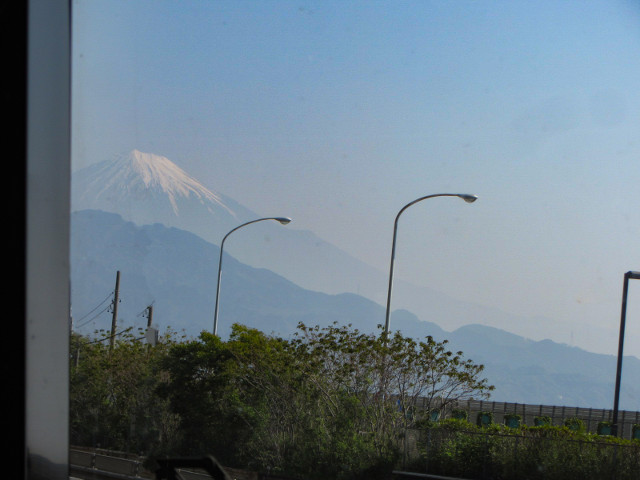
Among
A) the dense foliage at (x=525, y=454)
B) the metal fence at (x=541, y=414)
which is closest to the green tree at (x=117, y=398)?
the dense foliage at (x=525, y=454)

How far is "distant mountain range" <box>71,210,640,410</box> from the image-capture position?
15.8 ft

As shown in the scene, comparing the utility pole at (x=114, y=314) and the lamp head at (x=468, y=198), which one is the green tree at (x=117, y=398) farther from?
the lamp head at (x=468, y=198)

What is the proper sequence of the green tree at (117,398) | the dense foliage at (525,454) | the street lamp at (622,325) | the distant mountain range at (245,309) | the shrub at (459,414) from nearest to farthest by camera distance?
1. the distant mountain range at (245,309)
2. the green tree at (117,398)
3. the dense foliage at (525,454)
4. the shrub at (459,414)
5. the street lamp at (622,325)

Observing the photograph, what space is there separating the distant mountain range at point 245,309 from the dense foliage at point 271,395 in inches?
15.8

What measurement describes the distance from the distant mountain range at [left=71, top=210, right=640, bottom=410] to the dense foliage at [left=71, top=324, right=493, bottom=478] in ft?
1.32

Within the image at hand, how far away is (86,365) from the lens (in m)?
5.87

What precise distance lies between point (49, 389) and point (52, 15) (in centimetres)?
131

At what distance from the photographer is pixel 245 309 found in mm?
15906

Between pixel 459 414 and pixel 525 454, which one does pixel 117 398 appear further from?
pixel 459 414

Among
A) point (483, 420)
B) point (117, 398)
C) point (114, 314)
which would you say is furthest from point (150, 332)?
point (483, 420)

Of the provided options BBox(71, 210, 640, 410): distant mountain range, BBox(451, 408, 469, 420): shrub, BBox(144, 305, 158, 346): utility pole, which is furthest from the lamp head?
BBox(144, 305, 158, 346): utility pole

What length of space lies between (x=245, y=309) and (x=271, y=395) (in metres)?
6.25

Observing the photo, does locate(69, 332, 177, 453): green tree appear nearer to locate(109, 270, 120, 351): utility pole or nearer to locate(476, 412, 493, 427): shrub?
locate(109, 270, 120, 351): utility pole

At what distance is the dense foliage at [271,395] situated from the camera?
19.4ft
